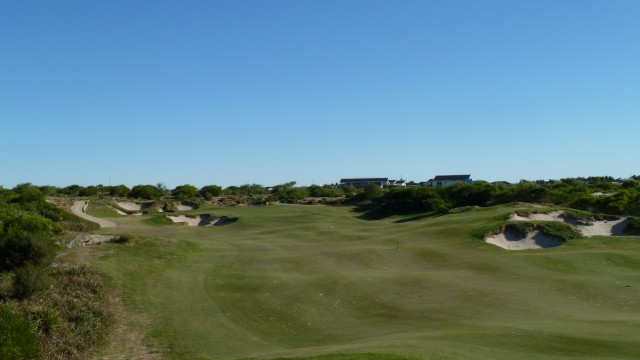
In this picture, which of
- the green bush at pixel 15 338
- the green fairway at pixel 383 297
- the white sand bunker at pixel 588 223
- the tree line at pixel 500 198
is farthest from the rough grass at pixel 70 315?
the tree line at pixel 500 198

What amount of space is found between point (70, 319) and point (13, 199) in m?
42.8

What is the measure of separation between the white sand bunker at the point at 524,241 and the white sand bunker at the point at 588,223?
293 cm

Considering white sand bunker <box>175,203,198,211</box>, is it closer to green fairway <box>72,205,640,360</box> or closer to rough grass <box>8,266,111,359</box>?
green fairway <box>72,205,640,360</box>

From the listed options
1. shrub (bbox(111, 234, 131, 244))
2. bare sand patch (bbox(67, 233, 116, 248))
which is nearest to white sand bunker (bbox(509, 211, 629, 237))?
shrub (bbox(111, 234, 131, 244))

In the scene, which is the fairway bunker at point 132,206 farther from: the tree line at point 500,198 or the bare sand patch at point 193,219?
the tree line at point 500,198

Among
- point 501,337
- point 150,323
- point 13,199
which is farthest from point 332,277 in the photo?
point 13,199

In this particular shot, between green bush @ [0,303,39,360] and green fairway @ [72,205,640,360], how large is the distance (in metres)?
3.32

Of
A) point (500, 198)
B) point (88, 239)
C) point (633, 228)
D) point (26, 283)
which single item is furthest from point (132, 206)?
point (633, 228)

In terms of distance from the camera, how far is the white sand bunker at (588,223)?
39000 mm

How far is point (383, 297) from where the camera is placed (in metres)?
22.4

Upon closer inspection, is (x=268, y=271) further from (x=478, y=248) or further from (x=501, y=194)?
(x=501, y=194)

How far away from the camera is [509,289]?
2338cm

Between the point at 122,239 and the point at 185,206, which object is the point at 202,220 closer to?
the point at 185,206

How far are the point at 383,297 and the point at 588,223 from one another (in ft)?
79.9
